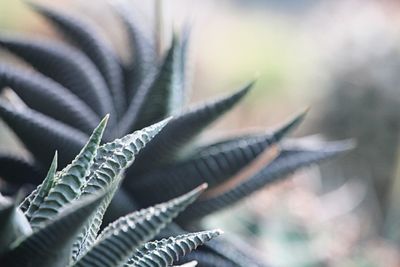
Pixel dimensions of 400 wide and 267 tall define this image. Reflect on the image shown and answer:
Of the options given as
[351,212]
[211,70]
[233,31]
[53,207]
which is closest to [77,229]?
[53,207]

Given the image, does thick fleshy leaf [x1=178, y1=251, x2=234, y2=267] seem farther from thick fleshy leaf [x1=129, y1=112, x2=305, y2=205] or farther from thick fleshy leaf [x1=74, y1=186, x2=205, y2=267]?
thick fleshy leaf [x1=74, y1=186, x2=205, y2=267]

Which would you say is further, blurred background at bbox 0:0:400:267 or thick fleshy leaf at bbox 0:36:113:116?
blurred background at bbox 0:0:400:267

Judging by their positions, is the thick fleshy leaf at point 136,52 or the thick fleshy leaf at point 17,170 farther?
the thick fleshy leaf at point 136,52

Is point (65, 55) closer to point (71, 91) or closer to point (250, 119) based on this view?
point (71, 91)

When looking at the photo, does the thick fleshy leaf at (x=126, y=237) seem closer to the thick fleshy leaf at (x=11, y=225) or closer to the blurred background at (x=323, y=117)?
the thick fleshy leaf at (x=11, y=225)

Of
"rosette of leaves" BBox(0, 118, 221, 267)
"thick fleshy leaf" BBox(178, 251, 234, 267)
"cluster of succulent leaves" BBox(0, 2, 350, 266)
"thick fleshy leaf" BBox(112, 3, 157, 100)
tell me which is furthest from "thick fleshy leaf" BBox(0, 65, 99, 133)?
"rosette of leaves" BBox(0, 118, 221, 267)

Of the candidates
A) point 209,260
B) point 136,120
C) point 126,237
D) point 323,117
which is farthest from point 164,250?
point 323,117

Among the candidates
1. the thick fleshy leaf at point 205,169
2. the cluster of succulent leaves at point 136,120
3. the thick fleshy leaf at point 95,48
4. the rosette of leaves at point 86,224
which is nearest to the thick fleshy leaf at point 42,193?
the rosette of leaves at point 86,224
